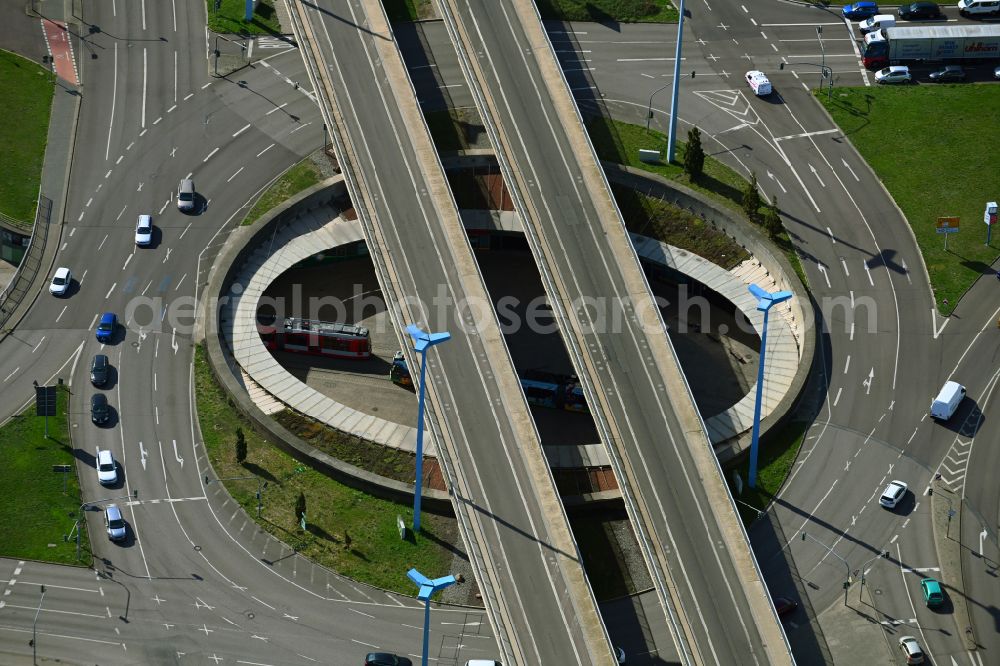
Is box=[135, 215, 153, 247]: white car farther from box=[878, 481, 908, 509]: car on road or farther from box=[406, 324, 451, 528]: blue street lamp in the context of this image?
box=[878, 481, 908, 509]: car on road

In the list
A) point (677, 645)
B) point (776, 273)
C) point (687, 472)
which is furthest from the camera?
point (776, 273)

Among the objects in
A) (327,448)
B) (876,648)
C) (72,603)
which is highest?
(327,448)

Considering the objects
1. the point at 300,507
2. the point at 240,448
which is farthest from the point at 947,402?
the point at 240,448

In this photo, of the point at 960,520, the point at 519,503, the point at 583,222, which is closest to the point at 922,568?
the point at 960,520

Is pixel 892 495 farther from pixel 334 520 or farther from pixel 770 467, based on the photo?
pixel 334 520

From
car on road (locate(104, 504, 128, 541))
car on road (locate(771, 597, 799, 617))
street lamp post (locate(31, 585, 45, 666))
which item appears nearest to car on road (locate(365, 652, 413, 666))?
car on road (locate(104, 504, 128, 541))

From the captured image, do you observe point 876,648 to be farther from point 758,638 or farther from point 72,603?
point 72,603

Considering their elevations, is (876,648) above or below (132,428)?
below

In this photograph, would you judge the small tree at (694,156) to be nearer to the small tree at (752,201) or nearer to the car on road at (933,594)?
the small tree at (752,201)
